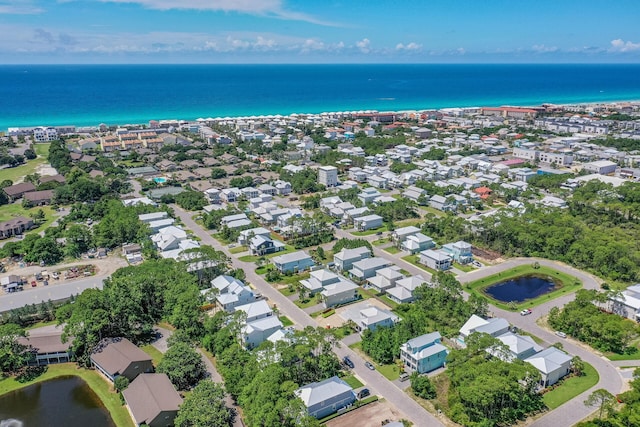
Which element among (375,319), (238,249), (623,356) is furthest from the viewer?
(238,249)

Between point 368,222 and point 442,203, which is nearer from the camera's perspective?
point 368,222

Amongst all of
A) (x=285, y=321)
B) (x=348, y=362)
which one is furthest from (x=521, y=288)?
(x=285, y=321)

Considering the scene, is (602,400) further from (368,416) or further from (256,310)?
(256,310)

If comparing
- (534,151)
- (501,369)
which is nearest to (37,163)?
(501,369)

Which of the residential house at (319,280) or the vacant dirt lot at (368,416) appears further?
the residential house at (319,280)

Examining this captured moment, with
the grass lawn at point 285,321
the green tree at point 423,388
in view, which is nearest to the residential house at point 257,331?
the grass lawn at point 285,321

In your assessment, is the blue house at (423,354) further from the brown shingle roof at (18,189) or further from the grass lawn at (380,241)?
the brown shingle roof at (18,189)

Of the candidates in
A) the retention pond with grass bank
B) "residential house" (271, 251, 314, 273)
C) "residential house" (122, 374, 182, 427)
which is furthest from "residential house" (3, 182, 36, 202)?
the retention pond with grass bank
